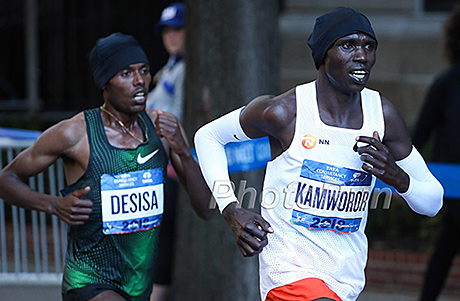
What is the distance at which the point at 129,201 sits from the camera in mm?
3959

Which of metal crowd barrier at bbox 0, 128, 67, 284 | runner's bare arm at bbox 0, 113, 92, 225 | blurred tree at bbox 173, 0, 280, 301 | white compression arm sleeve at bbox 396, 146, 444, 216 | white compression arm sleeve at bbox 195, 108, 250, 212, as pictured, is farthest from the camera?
metal crowd barrier at bbox 0, 128, 67, 284

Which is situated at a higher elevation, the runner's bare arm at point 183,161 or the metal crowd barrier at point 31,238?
the runner's bare arm at point 183,161

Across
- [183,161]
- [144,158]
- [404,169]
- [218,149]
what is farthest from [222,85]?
[404,169]

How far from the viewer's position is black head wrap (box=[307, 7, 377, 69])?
3.46 m

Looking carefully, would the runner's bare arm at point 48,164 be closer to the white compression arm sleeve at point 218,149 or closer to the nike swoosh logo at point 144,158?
the nike swoosh logo at point 144,158

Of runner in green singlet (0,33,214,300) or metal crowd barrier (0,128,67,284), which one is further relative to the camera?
metal crowd barrier (0,128,67,284)

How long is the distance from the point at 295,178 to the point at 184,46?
106 inches

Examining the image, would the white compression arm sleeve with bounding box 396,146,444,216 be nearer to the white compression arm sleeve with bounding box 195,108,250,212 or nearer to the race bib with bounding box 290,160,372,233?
the race bib with bounding box 290,160,372,233

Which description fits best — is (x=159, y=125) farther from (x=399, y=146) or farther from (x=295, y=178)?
(x=399, y=146)

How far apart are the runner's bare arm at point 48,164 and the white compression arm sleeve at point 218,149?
0.59 m

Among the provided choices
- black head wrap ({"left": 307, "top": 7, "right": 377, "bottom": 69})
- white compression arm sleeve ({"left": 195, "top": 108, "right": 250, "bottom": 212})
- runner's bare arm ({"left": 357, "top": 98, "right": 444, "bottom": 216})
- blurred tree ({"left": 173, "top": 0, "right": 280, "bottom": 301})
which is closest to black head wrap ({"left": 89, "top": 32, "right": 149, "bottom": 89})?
white compression arm sleeve ({"left": 195, "top": 108, "right": 250, "bottom": 212})

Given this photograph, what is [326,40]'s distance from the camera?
11.5 feet

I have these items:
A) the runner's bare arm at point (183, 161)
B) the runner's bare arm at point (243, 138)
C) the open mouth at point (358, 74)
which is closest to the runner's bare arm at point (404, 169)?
the open mouth at point (358, 74)

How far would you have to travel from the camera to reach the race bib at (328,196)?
3492 mm
